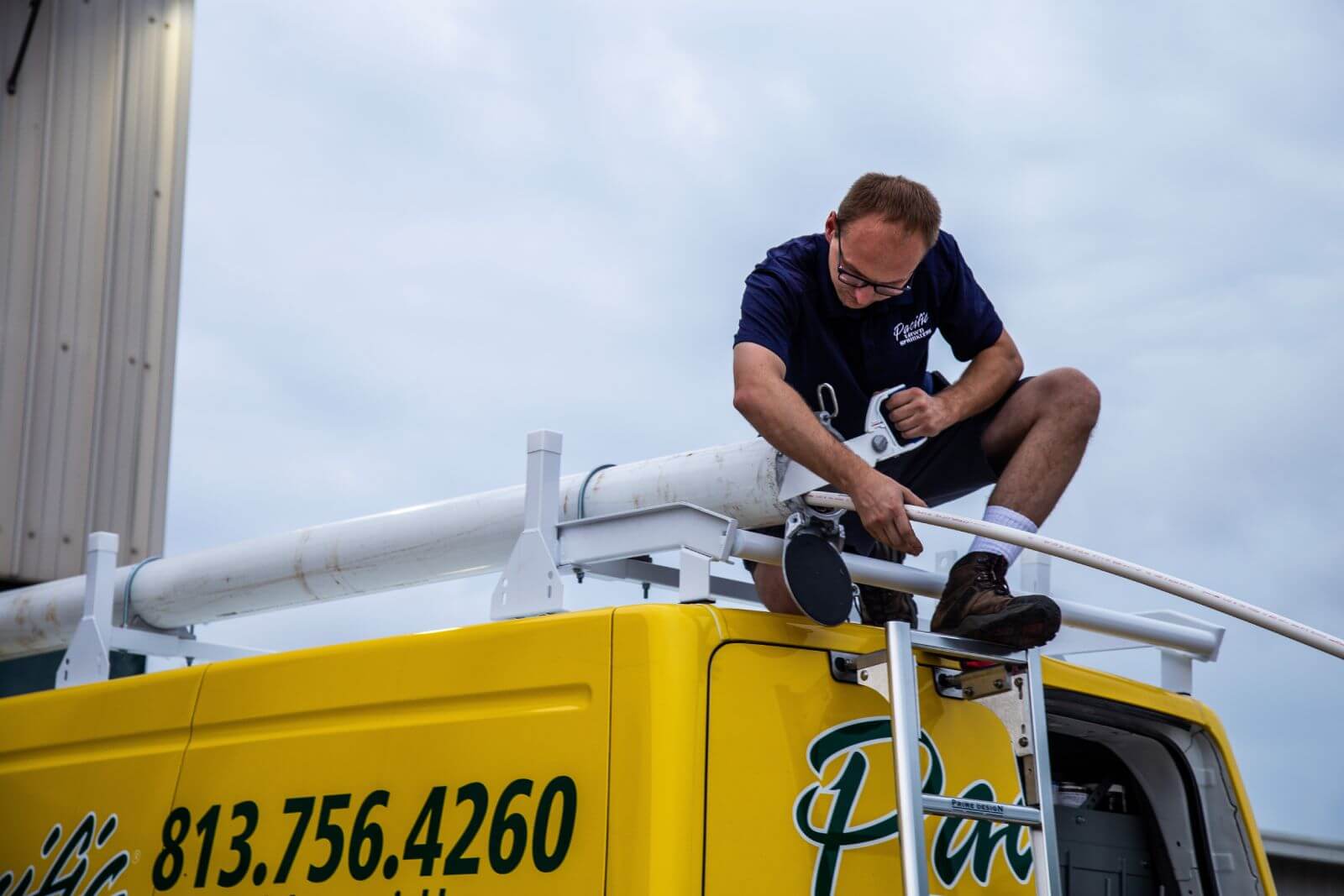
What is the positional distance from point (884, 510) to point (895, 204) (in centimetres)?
82

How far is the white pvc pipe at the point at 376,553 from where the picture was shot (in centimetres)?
354

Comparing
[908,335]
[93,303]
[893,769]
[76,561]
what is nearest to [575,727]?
[893,769]

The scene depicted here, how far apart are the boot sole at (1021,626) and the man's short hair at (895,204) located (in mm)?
1093

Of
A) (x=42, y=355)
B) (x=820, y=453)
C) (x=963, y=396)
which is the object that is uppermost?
(x=42, y=355)

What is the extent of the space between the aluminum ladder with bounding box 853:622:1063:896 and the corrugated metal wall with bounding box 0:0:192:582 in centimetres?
580

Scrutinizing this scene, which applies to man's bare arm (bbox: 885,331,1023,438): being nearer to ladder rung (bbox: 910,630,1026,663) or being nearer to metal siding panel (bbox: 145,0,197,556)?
ladder rung (bbox: 910,630,1026,663)

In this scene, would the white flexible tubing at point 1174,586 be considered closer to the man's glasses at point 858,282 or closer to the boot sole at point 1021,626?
the boot sole at point 1021,626

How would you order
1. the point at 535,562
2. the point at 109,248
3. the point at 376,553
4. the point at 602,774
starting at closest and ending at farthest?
the point at 602,774 → the point at 535,562 → the point at 376,553 → the point at 109,248

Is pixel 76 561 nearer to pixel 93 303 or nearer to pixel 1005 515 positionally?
pixel 93 303

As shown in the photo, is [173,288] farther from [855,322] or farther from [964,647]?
[964,647]

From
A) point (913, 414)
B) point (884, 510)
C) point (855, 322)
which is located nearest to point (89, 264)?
point (855, 322)

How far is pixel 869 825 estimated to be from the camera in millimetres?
2746

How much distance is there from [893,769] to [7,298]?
626 centimetres

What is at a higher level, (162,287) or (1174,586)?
(162,287)
